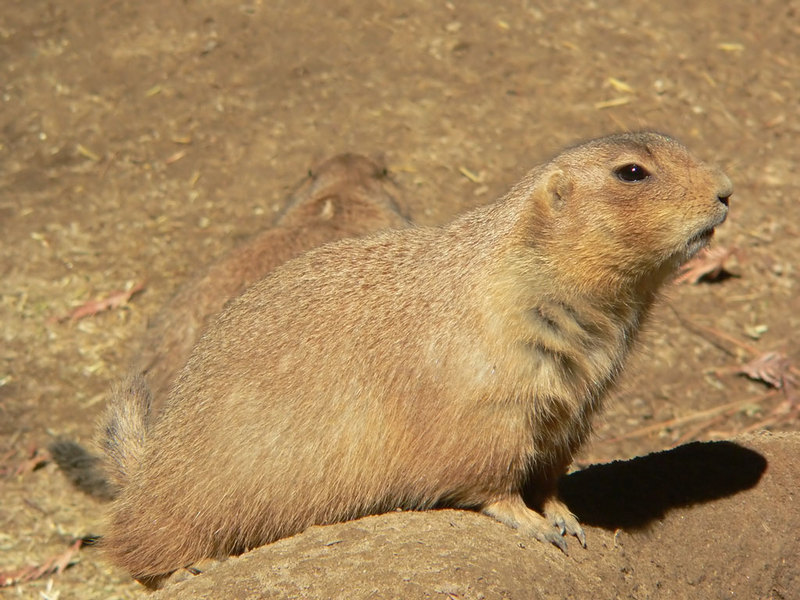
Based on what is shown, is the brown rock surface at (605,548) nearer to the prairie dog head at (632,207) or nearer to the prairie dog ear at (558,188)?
the prairie dog head at (632,207)

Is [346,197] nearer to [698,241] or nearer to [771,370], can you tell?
[771,370]

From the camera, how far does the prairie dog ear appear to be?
4.24 metres

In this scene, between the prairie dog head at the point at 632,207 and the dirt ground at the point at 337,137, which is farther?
the dirt ground at the point at 337,137

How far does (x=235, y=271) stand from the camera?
243 inches

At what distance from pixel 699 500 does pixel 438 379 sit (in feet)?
4.80

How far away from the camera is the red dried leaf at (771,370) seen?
6.89 metres

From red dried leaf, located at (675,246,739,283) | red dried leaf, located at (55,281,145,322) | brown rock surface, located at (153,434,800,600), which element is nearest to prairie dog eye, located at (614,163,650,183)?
brown rock surface, located at (153,434,800,600)

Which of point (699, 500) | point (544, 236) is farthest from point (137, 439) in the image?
point (699, 500)

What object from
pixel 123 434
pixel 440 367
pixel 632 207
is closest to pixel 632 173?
pixel 632 207

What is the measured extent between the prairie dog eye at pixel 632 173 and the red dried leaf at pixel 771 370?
330 centimetres

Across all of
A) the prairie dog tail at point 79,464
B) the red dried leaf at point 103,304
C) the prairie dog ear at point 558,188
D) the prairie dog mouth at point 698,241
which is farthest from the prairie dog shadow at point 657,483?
the red dried leaf at point 103,304

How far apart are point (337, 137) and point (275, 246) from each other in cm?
296

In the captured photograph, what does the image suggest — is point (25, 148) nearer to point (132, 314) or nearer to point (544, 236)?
point (132, 314)

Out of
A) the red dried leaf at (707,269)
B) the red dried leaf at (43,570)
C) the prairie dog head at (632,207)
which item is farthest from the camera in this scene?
the red dried leaf at (707,269)
